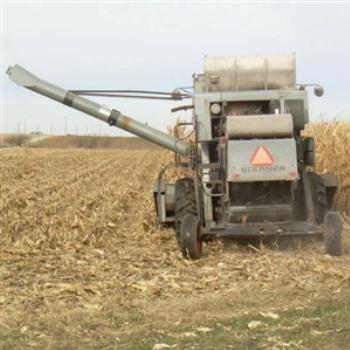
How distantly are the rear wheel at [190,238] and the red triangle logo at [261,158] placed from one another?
1.12 m

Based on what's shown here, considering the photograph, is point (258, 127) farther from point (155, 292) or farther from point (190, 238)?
point (155, 292)

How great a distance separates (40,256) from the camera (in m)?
9.08

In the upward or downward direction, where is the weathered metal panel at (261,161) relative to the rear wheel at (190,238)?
upward

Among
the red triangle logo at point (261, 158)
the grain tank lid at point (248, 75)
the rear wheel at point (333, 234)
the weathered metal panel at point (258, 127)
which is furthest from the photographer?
the grain tank lid at point (248, 75)

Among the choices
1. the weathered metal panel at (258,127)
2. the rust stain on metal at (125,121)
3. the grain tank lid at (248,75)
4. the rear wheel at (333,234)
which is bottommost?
the rear wheel at (333,234)

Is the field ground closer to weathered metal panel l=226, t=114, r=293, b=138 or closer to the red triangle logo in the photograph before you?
the red triangle logo

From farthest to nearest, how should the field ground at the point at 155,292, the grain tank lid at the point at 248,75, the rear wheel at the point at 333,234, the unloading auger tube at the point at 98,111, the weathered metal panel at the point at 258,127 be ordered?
1. the unloading auger tube at the point at 98,111
2. the grain tank lid at the point at 248,75
3. the weathered metal panel at the point at 258,127
4. the rear wheel at the point at 333,234
5. the field ground at the point at 155,292

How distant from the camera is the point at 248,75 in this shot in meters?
10.1

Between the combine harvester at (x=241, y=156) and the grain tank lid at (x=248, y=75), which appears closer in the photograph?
the combine harvester at (x=241, y=156)

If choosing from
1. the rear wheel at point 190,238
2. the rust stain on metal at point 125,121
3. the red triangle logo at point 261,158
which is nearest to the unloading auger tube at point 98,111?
the rust stain on metal at point 125,121

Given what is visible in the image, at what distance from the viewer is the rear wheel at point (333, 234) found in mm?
8555

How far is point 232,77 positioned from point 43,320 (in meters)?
5.48

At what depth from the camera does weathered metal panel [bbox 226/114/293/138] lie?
8.66 meters

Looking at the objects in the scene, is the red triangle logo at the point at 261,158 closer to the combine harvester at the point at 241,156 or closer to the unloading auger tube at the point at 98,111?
the combine harvester at the point at 241,156
